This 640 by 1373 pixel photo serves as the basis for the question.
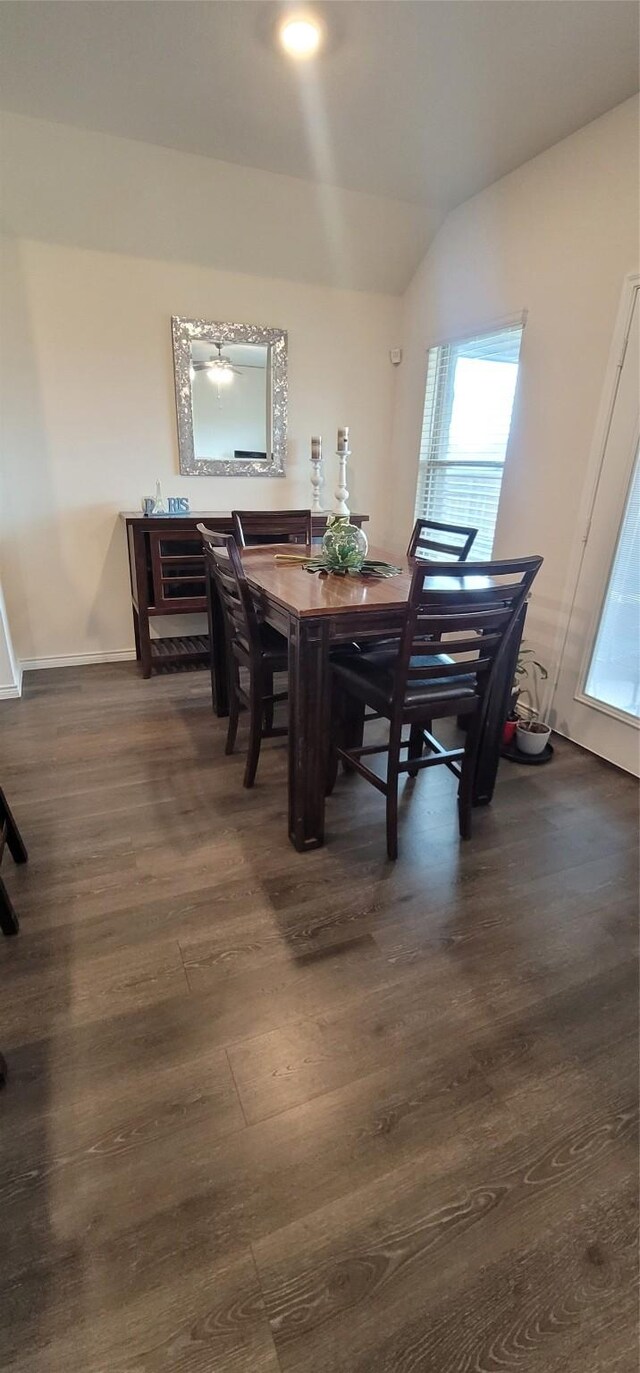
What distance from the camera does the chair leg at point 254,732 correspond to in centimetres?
213

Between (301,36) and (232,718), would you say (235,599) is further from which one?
(301,36)

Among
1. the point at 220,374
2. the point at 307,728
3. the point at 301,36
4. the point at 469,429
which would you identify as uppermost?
the point at 301,36

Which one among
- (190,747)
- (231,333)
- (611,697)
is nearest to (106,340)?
(231,333)

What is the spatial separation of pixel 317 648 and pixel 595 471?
1.69 meters

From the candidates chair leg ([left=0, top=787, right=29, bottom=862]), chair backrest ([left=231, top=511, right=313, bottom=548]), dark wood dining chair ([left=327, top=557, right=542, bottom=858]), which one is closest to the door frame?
dark wood dining chair ([left=327, top=557, right=542, bottom=858])

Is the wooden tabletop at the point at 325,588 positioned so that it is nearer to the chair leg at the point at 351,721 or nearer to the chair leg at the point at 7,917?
the chair leg at the point at 351,721

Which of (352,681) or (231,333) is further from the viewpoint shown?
(231,333)

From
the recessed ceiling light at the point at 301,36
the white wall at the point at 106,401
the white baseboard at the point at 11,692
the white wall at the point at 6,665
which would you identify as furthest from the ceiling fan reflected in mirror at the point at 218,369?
the white baseboard at the point at 11,692

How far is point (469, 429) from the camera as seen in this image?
331 centimetres

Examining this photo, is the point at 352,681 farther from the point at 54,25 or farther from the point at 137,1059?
the point at 54,25

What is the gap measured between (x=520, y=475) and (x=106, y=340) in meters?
2.41

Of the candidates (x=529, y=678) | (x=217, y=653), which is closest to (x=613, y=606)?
(x=529, y=678)

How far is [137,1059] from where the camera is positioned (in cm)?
125

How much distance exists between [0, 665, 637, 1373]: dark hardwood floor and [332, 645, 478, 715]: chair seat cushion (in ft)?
1.70
